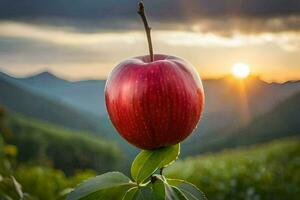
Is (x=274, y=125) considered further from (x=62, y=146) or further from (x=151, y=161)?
(x=151, y=161)

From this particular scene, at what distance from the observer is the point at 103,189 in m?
1.19

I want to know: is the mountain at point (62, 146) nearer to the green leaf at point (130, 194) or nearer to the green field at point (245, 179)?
the green field at point (245, 179)

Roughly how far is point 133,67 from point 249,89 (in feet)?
40.0

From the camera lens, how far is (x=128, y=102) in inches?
45.0

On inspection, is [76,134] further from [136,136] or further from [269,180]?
[136,136]

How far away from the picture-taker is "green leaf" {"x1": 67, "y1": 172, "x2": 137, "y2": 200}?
1.18 meters

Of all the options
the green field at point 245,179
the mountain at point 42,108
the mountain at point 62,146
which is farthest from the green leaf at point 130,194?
the mountain at point 42,108

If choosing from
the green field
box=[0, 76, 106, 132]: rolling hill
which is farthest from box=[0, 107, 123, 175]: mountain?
the green field

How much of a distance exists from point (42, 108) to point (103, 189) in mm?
24358

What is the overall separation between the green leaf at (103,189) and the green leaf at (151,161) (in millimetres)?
21

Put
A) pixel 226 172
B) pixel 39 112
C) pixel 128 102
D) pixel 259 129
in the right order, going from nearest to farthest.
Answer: pixel 128 102
pixel 226 172
pixel 259 129
pixel 39 112

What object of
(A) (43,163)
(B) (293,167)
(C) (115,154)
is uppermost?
(B) (293,167)

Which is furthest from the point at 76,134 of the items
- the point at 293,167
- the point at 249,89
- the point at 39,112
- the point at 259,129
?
the point at 293,167

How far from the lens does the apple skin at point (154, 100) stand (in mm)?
1120
